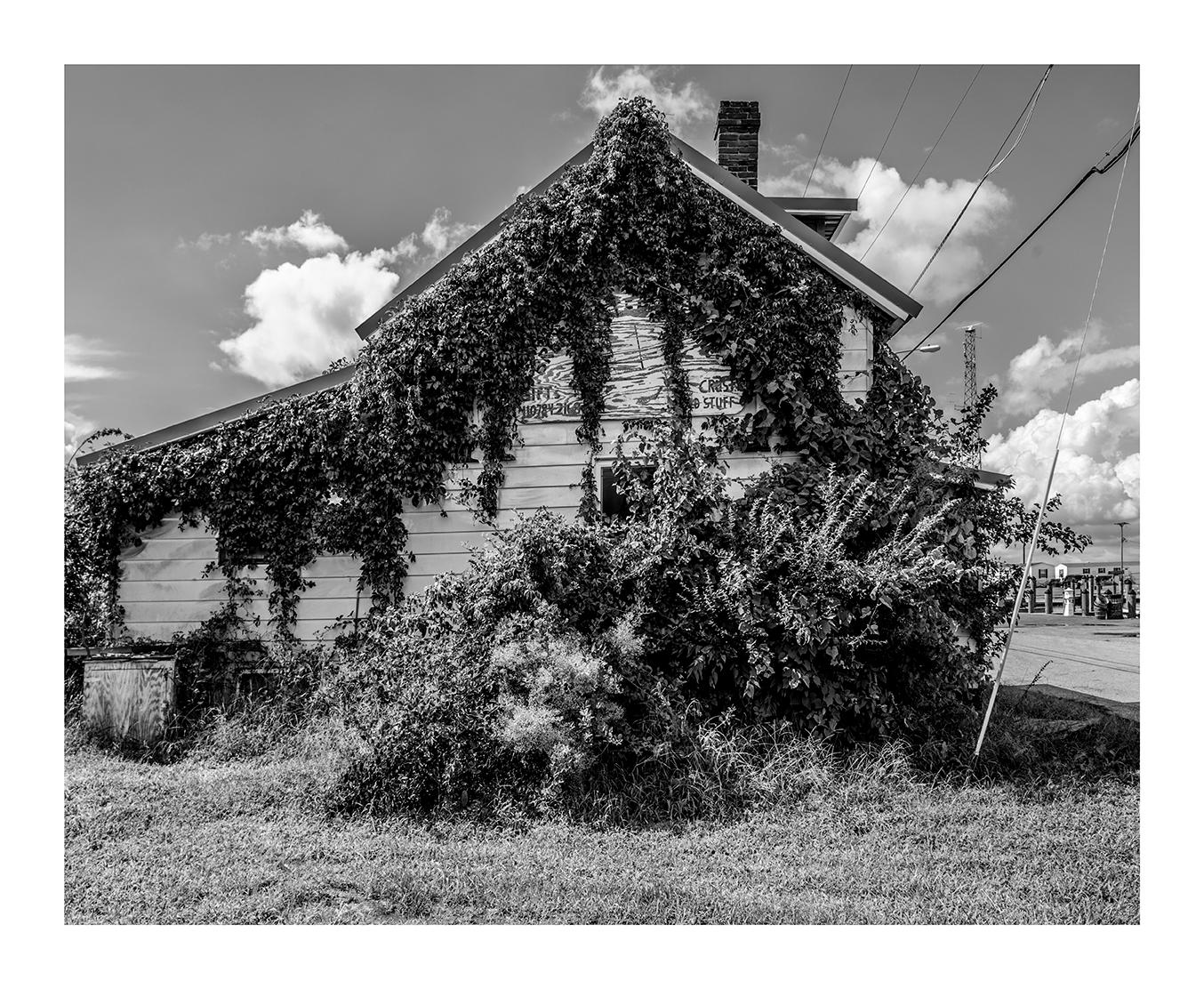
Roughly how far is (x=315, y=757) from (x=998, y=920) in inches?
205

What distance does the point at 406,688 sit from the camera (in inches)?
255

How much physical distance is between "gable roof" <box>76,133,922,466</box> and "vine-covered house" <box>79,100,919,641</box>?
0.03 meters

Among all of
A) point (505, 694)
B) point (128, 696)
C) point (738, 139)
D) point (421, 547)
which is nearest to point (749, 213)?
point (738, 139)

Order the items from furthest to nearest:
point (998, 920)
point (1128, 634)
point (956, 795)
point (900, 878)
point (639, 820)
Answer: point (1128, 634)
point (956, 795)
point (639, 820)
point (900, 878)
point (998, 920)

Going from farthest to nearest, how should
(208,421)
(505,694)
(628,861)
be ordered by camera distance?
(208,421), (505,694), (628,861)

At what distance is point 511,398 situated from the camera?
30.5 ft

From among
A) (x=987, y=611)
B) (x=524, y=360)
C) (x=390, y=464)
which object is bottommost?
(x=987, y=611)

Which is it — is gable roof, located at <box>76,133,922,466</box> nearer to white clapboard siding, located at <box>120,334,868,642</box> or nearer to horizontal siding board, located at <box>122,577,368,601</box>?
white clapboard siding, located at <box>120,334,868,642</box>

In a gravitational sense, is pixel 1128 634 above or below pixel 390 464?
below

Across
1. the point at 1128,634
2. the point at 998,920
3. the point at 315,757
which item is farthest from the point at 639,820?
the point at 1128,634

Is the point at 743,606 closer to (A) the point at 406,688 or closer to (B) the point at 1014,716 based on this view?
(A) the point at 406,688

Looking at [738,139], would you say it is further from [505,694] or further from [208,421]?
[505,694]

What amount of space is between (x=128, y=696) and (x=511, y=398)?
4802 mm

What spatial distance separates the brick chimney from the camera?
11.4 m
